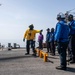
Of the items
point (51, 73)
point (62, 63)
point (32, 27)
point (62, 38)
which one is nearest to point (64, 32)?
point (62, 38)

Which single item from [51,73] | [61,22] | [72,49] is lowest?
[51,73]

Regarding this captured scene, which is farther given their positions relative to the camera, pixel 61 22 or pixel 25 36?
pixel 25 36

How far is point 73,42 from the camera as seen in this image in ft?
43.7

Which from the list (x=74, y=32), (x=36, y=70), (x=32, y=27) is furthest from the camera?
(x=32, y=27)

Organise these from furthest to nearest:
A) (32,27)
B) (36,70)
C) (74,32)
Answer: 1. (32,27)
2. (74,32)
3. (36,70)

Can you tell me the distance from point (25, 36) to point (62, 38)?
814cm

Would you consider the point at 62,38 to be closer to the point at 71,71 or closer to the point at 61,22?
the point at 61,22

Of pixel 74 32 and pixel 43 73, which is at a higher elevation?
pixel 74 32

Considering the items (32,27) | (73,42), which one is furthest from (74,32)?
(32,27)

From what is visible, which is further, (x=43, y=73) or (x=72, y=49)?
(x=72, y=49)

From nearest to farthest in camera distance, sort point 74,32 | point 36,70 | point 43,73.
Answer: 1. point 43,73
2. point 36,70
3. point 74,32

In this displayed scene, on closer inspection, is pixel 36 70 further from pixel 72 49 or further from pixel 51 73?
pixel 72 49

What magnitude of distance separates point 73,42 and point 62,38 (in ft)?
7.21

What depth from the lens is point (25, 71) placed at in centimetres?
1049
